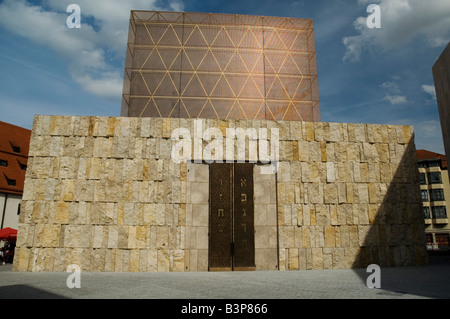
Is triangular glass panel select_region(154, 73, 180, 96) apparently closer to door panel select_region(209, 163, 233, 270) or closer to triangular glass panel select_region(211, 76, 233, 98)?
triangular glass panel select_region(211, 76, 233, 98)

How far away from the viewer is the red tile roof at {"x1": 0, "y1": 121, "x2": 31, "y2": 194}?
3139cm

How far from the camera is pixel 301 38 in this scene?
34562 millimetres

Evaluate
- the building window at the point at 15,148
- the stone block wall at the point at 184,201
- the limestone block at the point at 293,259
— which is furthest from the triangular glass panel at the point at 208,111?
the building window at the point at 15,148

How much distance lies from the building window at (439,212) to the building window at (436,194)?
1461 millimetres

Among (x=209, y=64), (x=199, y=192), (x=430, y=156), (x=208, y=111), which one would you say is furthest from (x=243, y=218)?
(x=430, y=156)

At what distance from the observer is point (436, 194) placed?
51938mm

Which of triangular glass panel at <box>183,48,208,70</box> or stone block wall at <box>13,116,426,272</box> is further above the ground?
triangular glass panel at <box>183,48,208,70</box>

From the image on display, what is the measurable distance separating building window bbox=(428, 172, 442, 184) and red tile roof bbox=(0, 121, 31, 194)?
57.9m

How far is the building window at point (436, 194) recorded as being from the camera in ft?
169

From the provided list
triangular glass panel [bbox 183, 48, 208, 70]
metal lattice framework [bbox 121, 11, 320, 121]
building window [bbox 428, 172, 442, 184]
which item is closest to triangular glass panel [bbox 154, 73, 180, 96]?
metal lattice framework [bbox 121, 11, 320, 121]

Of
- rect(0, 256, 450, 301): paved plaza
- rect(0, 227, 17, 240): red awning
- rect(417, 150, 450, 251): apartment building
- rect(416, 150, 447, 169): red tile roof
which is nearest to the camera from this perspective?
rect(0, 256, 450, 301): paved plaza

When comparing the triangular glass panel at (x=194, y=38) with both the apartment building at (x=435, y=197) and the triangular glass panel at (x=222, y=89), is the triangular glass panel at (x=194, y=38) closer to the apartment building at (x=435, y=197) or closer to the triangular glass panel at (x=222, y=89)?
the triangular glass panel at (x=222, y=89)

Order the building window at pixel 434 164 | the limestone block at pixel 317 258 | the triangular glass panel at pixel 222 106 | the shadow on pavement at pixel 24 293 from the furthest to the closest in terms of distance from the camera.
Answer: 1. the building window at pixel 434 164
2. the triangular glass panel at pixel 222 106
3. the limestone block at pixel 317 258
4. the shadow on pavement at pixel 24 293

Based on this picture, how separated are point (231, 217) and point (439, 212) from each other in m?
50.1
